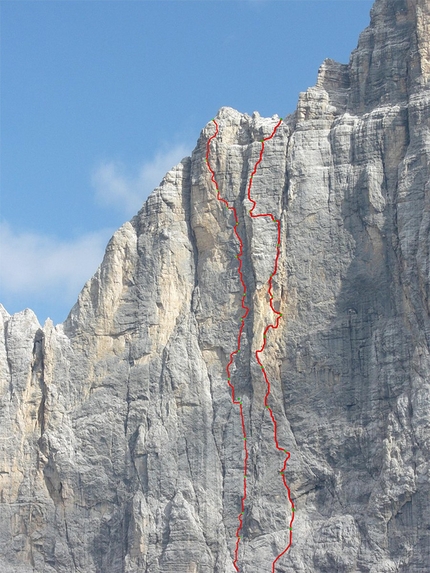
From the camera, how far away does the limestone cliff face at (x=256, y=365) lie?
182 ft

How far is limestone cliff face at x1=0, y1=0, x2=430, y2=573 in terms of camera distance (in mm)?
55344

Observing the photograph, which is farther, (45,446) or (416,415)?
(45,446)

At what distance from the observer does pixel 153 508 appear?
5656 centimetres

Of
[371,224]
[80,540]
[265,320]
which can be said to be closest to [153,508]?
[80,540]

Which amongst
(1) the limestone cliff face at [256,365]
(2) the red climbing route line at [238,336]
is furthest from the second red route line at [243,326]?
(1) the limestone cliff face at [256,365]

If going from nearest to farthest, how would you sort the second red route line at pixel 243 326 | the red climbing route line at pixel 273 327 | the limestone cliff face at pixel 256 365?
the limestone cliff face at pixel 256 365, the red climbing route line at pixel 273 327, the second red route line at pixel 243 326

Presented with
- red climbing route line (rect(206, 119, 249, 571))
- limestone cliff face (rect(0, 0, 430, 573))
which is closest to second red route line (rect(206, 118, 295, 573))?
red climbing route line (rect(206, 119, 249, 571))

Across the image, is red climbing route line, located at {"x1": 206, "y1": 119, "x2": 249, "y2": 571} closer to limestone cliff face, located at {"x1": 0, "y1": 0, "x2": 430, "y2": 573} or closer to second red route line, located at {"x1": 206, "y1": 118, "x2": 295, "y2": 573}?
second red route line, located at {"x1": 206, "y1": 118, "x2": 295, "y2": 573}

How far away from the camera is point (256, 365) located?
57281 millimetres

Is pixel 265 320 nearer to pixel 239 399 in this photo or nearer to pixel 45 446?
pixel 239 399

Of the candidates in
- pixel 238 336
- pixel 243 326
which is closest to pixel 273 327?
pixel 243 326

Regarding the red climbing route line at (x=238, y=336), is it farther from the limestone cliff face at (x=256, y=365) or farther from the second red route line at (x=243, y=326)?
the limestone cliff face at (x=256, y=365)

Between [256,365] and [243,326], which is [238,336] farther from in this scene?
[256,365]

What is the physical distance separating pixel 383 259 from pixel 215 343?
5.45 metres
